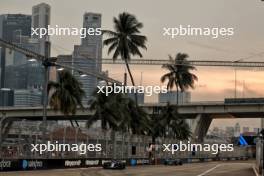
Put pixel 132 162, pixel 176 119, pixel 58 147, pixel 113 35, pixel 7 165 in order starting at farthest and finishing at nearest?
pixel 176 119
pixel 113 35
pixel 132 162
pixel 58 147
pixel 7 165

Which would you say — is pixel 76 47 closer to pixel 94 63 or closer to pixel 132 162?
pixel 94 63

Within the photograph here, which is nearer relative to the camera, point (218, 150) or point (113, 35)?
point (113, 35)

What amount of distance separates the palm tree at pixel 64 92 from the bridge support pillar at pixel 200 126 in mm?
45242

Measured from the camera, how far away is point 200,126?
13100 cm

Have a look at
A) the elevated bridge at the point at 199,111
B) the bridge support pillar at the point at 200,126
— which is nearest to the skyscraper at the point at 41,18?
the elevated bridge at the point at 199,111

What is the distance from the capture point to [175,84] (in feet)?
428

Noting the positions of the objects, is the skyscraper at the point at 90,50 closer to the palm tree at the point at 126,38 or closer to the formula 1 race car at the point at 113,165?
the palm tree at the point at 126,38

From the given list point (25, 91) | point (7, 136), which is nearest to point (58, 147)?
point (7, 136)

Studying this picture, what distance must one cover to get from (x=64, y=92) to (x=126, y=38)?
44.4ft

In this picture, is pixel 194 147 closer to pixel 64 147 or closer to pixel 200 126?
pixel 200 126

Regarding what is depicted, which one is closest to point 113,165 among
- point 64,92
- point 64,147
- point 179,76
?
point 64,147

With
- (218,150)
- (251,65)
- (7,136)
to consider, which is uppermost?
(251,65)

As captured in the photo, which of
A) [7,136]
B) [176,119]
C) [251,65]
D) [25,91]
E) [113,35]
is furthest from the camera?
[25,91]

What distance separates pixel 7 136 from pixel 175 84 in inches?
3723
